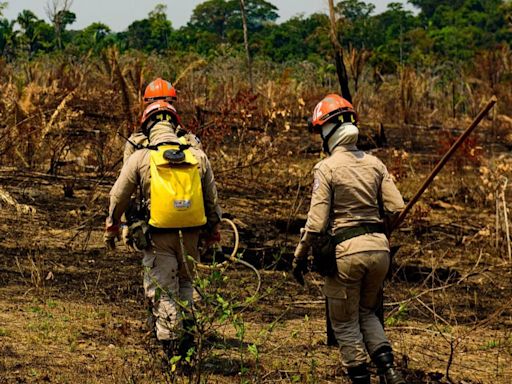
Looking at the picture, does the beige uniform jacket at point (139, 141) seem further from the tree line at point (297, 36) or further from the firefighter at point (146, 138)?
the tree line at point (297, 36)

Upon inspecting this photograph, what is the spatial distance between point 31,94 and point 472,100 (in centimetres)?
1499

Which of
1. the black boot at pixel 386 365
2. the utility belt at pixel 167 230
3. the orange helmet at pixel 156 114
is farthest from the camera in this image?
the orange helmet at pixel 156 114

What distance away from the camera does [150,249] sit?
6.14 metres

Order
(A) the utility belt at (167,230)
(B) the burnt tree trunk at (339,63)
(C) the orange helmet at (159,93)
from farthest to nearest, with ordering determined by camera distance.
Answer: (B) the burnt tree trunk at (339,63) < (C) the orange helmet at (159,93) < (A) the utility belt at (167,230)

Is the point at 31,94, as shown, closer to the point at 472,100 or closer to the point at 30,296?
the point at 30,296

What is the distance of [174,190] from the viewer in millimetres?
5957

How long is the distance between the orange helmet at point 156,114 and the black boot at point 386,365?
79.3 inches

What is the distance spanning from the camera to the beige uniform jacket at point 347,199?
584 cm

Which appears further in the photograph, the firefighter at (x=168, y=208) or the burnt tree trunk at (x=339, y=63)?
the burnt tree trunk at (x=339, y=63)

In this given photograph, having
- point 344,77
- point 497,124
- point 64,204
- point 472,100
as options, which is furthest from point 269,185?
point 472,100

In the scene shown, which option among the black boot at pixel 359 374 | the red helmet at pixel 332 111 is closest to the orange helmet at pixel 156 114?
the red helmet at pixel 332 111

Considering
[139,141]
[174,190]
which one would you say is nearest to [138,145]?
[139,141]

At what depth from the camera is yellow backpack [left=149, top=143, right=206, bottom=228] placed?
19.5ft

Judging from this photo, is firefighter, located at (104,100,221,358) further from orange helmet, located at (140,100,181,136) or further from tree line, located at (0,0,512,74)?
tree line, located at (0,0,512,74)
